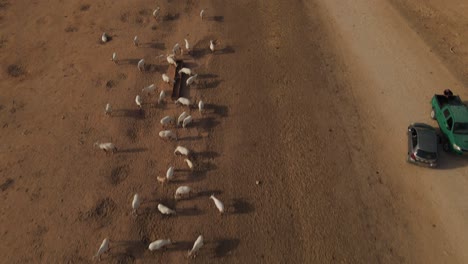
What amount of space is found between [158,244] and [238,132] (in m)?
8.69

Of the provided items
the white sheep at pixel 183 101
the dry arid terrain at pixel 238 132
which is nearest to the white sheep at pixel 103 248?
the dry arid terrain at pixel 238 132

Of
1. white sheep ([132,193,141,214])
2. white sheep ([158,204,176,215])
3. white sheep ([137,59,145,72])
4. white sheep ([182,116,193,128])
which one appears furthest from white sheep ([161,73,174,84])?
white sheep ([158,204,176,215])

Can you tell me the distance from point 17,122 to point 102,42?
8993mm

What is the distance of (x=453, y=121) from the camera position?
69.3ft

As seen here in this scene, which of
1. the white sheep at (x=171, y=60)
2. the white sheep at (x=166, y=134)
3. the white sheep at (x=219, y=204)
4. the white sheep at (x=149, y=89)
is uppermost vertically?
the white sheep at (x=171, y=60)

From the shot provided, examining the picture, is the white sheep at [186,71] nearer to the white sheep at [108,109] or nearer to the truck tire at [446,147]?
the white sheep at [108,109]

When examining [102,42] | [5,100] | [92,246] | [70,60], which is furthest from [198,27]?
[92,246]

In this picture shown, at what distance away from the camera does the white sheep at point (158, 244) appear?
55.6 feet

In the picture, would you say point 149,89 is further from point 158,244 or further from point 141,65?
point 158,244

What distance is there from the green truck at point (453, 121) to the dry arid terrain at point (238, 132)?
Result: 105 cm

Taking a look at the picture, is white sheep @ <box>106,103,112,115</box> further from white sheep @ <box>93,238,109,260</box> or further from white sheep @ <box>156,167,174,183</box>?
white sheep @ <box>93,238,109,260</box>

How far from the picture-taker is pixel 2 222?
59.8 feet

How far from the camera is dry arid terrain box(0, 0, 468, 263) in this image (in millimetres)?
17984

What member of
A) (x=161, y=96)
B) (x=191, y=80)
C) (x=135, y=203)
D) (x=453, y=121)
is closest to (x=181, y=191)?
(x=135, y=203)
